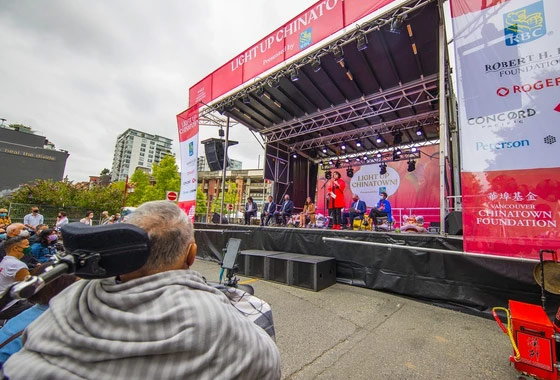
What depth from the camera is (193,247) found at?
3.59 ft

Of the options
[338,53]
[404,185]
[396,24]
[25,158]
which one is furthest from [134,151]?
[396,24]

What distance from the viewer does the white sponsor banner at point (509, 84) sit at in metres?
3.12

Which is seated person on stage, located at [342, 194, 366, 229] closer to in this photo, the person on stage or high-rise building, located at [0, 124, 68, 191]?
the person on stage

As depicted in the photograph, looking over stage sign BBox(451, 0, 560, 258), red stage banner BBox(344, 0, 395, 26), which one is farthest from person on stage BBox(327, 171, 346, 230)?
stage sign BBox(451, 0, 560, 258)

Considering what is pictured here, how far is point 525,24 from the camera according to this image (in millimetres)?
3342

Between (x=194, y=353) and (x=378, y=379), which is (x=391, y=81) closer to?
(x=378, y=379)

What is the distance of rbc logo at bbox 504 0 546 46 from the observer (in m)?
3.25

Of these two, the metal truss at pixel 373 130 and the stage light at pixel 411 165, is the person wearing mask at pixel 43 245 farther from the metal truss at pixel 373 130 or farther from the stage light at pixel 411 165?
the stage light at pixel 411 165

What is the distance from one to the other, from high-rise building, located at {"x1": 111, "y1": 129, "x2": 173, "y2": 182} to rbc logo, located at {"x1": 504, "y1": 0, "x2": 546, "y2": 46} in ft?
314

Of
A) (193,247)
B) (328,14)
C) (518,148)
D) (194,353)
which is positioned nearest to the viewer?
(194,353)

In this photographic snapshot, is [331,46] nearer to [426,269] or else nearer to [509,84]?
[509,84]

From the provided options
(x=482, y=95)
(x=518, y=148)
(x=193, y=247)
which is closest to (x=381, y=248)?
(x=518, y=148)

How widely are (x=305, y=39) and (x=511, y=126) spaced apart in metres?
5.30

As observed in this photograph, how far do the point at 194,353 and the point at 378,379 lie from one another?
2.37 meters
